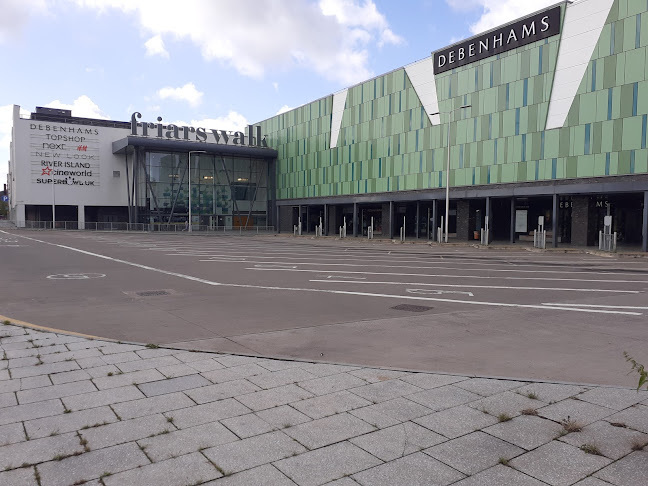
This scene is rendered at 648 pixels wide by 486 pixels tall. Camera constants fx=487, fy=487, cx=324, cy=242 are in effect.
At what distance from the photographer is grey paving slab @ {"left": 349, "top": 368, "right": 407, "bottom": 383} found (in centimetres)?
584

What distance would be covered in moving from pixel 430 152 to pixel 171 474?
45498 millimetres

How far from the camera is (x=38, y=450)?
3984 millimetres

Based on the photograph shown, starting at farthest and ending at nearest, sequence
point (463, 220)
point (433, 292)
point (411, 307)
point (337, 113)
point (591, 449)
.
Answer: point (337, 113), point (463, 220), point (433, 292), point (411, 307), point (591, 449)

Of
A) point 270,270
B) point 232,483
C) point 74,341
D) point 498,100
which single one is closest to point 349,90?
point 498,100

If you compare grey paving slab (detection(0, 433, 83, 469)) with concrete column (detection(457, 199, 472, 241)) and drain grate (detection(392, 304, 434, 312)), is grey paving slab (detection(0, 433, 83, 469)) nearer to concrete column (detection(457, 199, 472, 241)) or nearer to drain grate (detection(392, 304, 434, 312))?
drain grate (detection(392, 304, 434, 312))

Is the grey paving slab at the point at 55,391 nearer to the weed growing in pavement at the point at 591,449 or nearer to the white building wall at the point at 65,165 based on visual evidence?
the weed growing in pavement at the point at 591,449

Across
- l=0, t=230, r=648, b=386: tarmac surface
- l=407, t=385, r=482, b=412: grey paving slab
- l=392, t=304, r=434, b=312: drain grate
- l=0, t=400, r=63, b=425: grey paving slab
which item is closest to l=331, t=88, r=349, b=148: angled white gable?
l=0, t=230, r=648, b=386: tarmac surface

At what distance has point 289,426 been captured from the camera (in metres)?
4.48

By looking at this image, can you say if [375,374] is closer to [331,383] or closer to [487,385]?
[331,383]

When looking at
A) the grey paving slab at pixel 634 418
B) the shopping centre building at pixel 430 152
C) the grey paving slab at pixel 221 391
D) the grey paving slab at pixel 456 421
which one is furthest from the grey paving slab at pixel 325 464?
the shopping centre building at pixel 430 152

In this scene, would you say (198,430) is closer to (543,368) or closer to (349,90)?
(543,368)

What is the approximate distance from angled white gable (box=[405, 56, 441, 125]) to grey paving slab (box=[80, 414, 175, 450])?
44872mm

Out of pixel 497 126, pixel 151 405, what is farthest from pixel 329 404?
pixel 497 126

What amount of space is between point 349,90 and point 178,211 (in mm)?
30253
